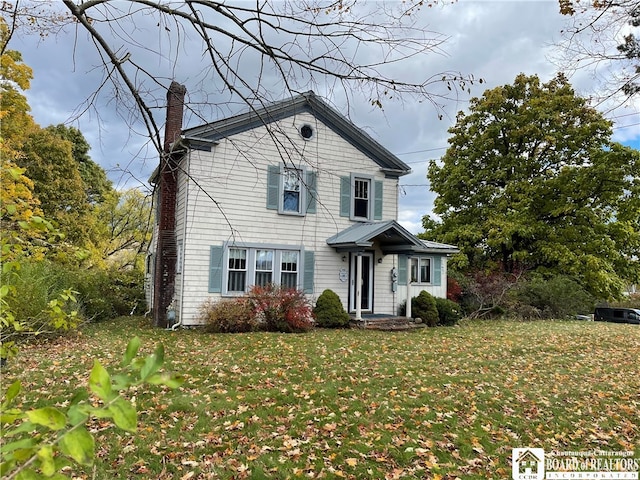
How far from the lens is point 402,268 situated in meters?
16.1

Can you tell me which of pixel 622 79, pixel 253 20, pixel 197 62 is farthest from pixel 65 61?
pixel 622 79

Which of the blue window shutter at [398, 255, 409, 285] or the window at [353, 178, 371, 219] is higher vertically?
the window at [353, 178, 371, 219]

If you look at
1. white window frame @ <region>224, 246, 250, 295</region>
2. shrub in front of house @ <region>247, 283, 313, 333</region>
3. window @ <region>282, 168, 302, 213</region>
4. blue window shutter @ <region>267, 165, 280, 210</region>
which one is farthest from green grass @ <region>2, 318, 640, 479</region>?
window @ <region>282, 168, 302, 213</region>

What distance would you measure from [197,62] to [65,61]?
3.00ft

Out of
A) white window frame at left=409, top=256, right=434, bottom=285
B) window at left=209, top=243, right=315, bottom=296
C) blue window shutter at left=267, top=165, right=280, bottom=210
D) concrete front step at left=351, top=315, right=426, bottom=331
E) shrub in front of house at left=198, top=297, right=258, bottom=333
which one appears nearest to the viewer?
shrub in front of house at left=198, top=297, right=258, bottom=333

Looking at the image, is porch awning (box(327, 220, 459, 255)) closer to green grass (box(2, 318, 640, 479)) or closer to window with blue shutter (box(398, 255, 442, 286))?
window with blue shutter (box(398, 255, 442, 286))

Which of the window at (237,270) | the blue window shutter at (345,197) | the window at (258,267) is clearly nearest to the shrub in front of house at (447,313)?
the blue window shutter at (345,197)

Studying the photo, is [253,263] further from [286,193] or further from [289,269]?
[286,193]

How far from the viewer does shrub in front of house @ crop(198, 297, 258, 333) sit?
1206cm

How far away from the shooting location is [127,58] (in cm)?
306

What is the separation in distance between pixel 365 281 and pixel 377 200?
2.96 metres

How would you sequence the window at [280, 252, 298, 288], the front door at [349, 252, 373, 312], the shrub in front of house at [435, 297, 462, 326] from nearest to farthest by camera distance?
the window at [280, 252, 298, 288] → the front door at [349, 252, 373, 312] → the shrub in front of house at [435, 297, 462, 326]

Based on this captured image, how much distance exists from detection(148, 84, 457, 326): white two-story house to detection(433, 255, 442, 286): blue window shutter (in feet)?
0.44

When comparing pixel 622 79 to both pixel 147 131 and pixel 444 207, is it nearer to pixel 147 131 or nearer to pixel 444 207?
pixel 147 131
